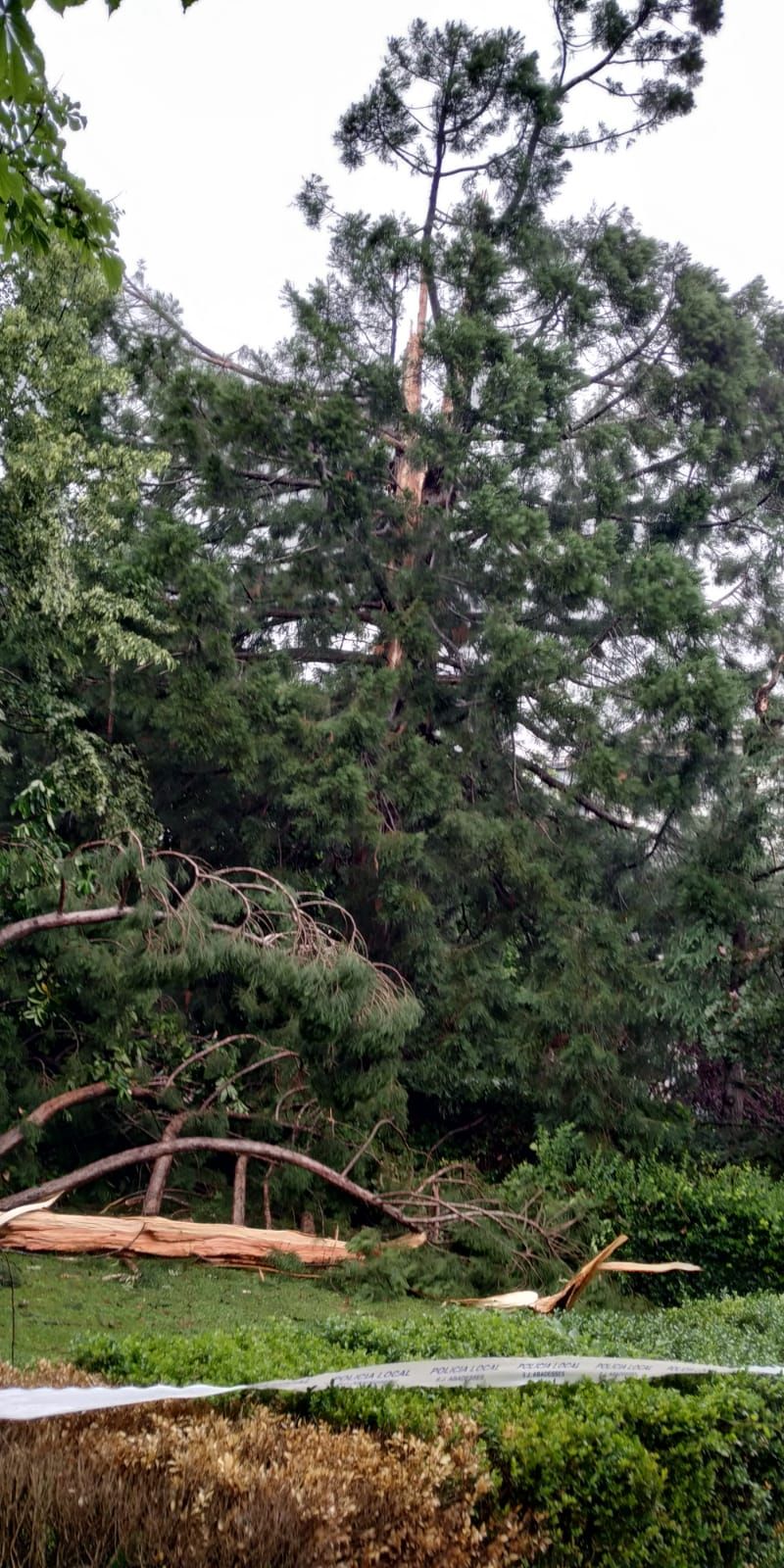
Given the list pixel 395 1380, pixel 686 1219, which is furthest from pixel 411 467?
pixel 395 1380

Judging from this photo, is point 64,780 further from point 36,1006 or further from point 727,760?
point 727,760

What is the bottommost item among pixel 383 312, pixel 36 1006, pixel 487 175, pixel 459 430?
pixel 36 1006

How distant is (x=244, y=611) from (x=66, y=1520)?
10462 mm

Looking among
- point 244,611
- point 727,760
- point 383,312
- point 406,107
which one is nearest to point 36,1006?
point 244,611

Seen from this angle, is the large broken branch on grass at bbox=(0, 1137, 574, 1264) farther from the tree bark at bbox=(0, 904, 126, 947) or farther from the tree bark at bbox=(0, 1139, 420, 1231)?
the tree bark at bbox=(0, 904, 126, 947)

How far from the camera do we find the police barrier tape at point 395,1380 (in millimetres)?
2764

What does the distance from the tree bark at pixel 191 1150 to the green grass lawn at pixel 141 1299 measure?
42 centimetres

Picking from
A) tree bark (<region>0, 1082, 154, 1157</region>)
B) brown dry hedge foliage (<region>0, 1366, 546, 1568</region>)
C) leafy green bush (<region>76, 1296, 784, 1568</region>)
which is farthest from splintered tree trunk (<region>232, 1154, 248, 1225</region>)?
brown dry hedge foliage (<region>0, 1366, 546, 1568</region>)

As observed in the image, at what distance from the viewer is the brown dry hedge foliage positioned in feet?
8.92

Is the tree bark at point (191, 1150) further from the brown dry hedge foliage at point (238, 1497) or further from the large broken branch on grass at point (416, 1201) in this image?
the brown dry hedge foliage at point (238, 1497)

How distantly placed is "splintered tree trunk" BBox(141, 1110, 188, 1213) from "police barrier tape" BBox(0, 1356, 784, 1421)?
5.56 meters

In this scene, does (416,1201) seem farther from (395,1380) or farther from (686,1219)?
(395,1380)

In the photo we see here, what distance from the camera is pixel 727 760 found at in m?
12.2

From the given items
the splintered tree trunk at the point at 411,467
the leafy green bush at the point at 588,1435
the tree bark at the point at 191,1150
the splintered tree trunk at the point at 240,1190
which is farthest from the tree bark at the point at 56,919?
the splintered tree trunk at the point at 411,467
